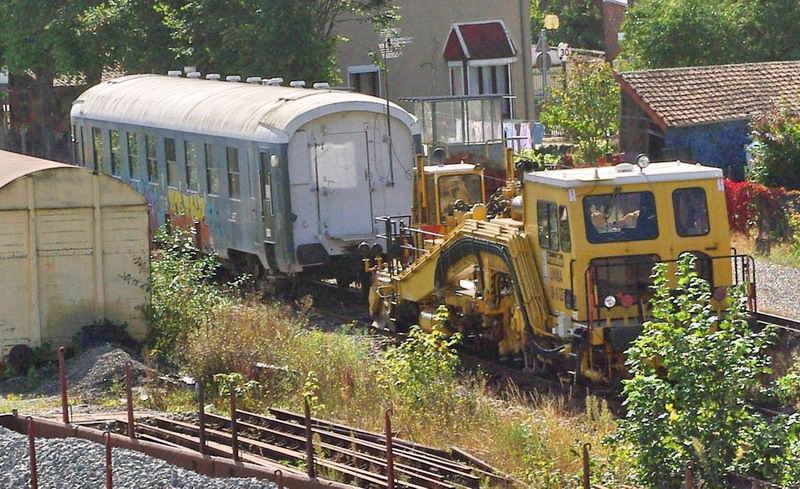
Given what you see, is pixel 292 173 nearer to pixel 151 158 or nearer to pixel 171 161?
pixel 171 161

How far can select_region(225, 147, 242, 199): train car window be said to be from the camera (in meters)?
20.6

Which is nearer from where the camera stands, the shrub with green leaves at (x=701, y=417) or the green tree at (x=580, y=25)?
the shrub with green leaves at (x=701, y=417)

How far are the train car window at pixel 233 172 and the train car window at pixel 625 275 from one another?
26.1ft

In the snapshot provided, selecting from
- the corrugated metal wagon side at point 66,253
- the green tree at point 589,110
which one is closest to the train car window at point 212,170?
the corrugated metal wagon side at point 66,253

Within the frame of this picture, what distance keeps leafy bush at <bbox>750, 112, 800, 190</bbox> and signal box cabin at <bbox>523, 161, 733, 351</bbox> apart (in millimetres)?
11458

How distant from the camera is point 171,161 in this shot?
22.8 meters

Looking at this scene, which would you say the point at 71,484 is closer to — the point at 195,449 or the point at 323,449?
the point at 195,449

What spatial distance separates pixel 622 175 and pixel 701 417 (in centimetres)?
486

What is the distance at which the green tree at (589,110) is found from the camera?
110 ft

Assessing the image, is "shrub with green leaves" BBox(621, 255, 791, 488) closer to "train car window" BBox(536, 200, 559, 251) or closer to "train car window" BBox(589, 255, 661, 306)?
"train car window" BBox(589, 255, 661, 306)

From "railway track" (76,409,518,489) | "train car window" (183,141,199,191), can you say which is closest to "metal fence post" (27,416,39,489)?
"railway track" (76,409,518,489)

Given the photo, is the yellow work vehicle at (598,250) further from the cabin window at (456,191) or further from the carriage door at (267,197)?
the carriage door at (267,197)

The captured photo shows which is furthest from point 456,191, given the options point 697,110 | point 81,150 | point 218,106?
point 697,110

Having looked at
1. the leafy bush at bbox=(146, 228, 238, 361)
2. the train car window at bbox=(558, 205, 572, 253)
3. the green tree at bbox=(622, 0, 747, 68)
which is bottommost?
the leafy bush at bbox=(146, 228, 238, 361)
